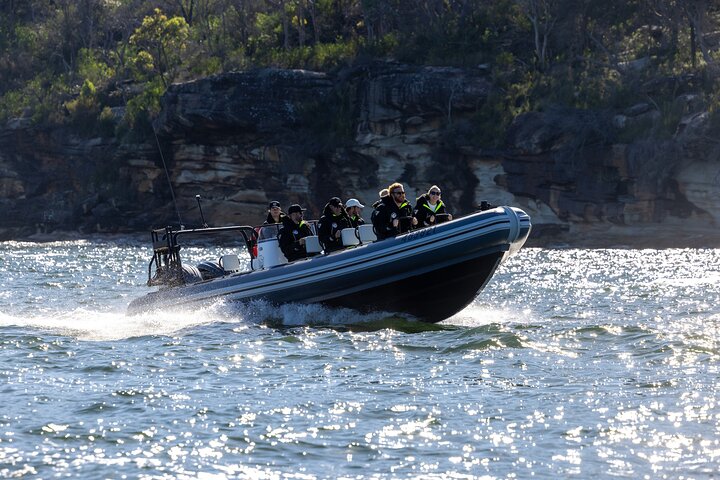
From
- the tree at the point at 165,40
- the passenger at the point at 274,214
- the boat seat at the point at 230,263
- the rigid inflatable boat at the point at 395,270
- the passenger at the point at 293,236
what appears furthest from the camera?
the tree at the point at 165,40

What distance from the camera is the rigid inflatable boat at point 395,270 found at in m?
14.5

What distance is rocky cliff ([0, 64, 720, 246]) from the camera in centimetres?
3772

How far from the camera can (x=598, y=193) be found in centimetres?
3897

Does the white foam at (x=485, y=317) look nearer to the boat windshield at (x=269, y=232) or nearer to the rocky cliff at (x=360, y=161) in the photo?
the boat windshield at (x=269, y=232)

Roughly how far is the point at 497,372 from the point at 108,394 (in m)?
3.77

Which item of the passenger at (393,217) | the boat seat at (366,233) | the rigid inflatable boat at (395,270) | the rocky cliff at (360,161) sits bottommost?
the rigid inflatable boat at (395,270)

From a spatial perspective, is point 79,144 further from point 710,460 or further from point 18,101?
point 710,460

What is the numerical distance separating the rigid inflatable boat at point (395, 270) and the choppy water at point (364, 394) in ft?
0.91

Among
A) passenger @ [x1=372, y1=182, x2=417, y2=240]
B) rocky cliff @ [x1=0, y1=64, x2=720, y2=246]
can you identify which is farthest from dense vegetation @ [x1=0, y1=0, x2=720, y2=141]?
passenger @ [x1=372, y1=182, x2=417, y2=240]

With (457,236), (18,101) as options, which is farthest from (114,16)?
Result: (457,236)

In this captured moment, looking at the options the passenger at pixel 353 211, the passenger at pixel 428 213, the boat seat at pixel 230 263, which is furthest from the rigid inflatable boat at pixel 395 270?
the boat seat at pixel 230 263

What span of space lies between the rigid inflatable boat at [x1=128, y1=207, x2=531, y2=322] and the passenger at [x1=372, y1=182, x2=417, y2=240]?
30cm

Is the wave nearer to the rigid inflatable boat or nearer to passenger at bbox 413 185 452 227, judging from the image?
the rigid inflatable boat

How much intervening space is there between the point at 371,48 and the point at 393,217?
1389 inches
